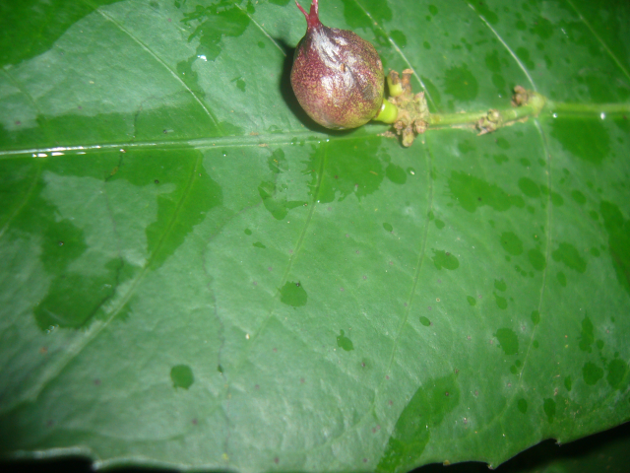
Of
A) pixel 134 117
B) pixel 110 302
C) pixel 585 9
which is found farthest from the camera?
pixel 585 9

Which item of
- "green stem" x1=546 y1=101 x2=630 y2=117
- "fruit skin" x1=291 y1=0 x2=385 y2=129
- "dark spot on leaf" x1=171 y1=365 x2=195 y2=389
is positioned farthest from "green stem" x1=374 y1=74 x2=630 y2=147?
"dark spot on leaf" x1=171 y1=365 x2=195 y2=389

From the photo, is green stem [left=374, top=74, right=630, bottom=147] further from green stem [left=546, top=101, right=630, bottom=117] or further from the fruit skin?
the fruit skin

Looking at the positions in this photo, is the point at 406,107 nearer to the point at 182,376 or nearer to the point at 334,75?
the point at 334,75

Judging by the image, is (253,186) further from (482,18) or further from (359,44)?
(482,18)

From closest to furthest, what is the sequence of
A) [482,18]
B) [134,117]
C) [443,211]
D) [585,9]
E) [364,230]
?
[134,117] < [364,230] < [443,211] < [482,18] < [585,9]

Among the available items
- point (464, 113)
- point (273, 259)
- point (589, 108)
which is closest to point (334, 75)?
point (273, 259)

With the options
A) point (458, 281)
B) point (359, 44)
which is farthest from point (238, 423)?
point (359, 44)
